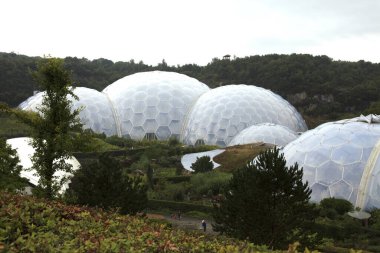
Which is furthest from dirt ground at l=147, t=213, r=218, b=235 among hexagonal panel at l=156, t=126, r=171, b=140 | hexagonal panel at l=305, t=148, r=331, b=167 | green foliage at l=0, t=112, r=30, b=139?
hexagonal panel at l=156, t=126, r=171, b=140

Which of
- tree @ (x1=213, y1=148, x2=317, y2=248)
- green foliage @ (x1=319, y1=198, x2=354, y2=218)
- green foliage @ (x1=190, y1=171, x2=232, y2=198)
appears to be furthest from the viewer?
green foliage @ (x1=190, y1=171, x2=232, y2=198)

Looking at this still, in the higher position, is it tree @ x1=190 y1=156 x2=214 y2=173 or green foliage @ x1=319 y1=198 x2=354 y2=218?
tree @ x1=190 y1=156 x2=214 y2=173

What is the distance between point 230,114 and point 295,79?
34171 millimetres

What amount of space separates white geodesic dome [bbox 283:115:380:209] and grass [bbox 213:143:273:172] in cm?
684

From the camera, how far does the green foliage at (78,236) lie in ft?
21.1

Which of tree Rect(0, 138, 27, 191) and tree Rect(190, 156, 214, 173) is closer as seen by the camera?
tree Rect(0, 138, 27, 191)

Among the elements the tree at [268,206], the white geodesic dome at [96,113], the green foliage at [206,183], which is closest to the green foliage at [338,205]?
the green foliage at [206,183]

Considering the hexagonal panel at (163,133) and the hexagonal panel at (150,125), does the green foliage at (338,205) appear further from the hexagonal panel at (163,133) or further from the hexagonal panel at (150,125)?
the hexagonal panel at (150,125)

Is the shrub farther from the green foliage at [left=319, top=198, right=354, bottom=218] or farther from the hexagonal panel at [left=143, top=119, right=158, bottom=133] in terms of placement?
the hexagonal panel at [left=143, top=119, right=158, bottom=133]

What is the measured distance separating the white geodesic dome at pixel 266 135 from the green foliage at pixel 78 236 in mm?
42716

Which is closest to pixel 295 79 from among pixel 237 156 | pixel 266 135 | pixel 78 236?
pixel 266 135

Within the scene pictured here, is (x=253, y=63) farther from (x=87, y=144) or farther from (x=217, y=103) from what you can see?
(x=87, y=144)

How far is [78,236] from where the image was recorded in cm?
752

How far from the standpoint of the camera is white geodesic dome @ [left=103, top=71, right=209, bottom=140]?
62.4 meters
